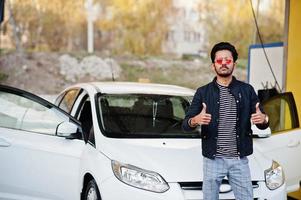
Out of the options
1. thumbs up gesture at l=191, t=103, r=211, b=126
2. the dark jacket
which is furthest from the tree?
thumbs up gesture at l=191, t=103, r=211, b=126

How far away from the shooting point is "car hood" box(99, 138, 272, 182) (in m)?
4.13

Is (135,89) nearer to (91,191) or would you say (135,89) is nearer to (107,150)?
(107,150)

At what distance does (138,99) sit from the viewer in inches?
219

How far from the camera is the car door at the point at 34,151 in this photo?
4.86m

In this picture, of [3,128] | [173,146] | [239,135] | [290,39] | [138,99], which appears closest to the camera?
[239,135]

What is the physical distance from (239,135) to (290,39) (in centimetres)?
407

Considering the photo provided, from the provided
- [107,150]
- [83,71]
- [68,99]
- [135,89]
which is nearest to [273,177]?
[107,150]

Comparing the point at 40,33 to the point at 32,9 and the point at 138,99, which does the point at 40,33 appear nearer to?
the point at 32,9

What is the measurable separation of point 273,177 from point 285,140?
Answer: 1.46 m

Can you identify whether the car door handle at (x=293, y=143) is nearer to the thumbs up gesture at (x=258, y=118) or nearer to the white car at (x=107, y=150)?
the white car at (x=107, y=150)

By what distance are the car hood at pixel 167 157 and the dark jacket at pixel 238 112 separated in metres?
0.43

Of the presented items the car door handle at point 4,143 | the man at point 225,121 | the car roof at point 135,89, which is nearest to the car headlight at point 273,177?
the man at point 225,121

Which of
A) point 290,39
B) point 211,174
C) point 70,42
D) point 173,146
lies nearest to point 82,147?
point 173,146

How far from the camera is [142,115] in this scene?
536 centimetres
